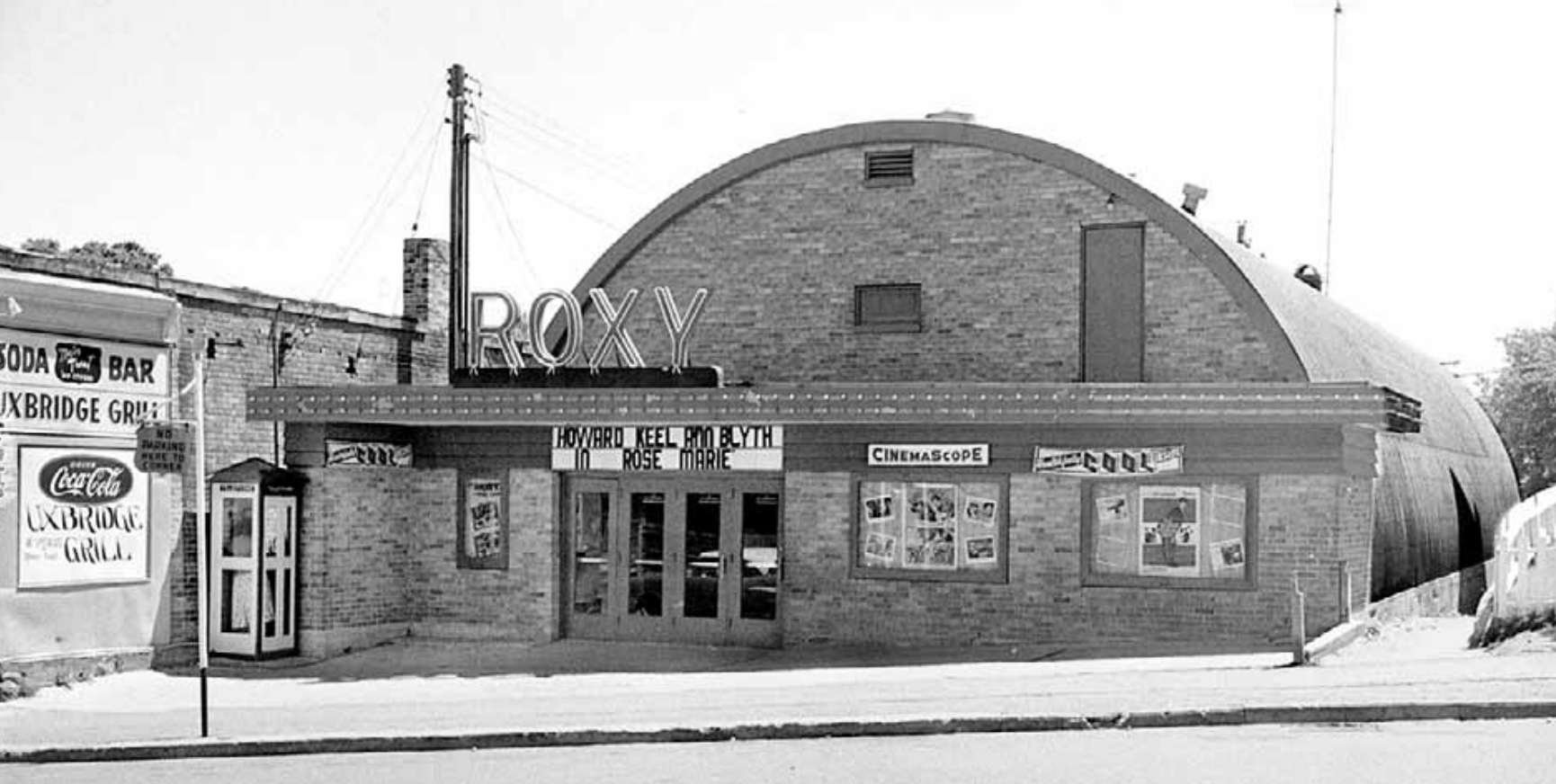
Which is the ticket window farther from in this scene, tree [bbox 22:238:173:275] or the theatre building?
tree [bbox 22:238:173:275]

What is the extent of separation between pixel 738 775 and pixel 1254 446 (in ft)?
29.9

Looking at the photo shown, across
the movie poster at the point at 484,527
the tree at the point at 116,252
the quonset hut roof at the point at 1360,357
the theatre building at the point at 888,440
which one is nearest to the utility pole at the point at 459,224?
the theatre building at the point at 888,440

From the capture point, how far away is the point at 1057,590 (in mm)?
19203

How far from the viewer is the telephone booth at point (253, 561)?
19531 mm

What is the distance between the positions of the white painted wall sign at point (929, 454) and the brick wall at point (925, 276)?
2.42m

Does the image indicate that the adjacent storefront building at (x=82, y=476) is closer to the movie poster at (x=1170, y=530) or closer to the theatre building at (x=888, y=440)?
the theatre building at (x=888, y=440)

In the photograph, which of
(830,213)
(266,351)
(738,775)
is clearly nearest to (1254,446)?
(830,213)

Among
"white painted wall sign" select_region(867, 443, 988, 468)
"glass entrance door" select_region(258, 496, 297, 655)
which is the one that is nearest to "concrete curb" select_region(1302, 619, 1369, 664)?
"white painted wall sign" select_region(867, 443, 988, 468)

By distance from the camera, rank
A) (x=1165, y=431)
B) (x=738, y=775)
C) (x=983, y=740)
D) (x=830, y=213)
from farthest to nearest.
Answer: (x=830, y=213), (x=1165, y=431), (x=983, y=740), (x=738, y=775)

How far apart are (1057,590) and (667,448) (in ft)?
16.4

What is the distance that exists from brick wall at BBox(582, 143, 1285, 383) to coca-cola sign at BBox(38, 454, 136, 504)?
7674 mm

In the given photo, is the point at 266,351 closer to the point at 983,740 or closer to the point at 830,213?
the point at 830,213

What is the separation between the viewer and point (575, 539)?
69.5ft

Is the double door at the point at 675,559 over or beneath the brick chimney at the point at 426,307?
beneath
